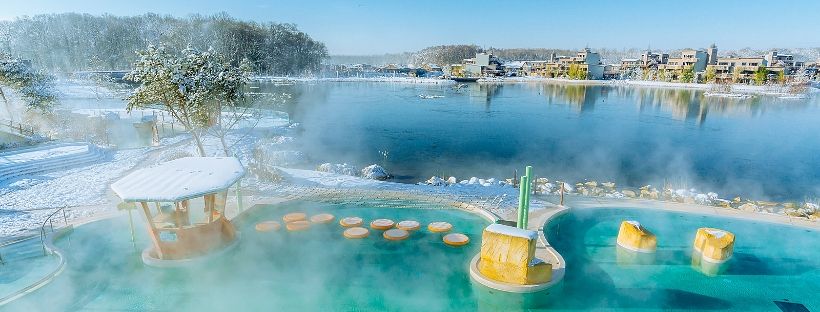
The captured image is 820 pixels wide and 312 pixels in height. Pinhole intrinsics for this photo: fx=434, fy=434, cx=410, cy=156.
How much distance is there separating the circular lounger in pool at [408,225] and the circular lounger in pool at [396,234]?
0.93 ft

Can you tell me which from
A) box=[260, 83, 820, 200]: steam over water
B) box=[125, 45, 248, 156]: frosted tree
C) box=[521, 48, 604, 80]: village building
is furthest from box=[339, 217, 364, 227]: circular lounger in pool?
box=[521, 48, 604, 80]: village building

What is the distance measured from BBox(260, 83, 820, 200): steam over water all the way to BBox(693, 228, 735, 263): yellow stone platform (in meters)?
13.6

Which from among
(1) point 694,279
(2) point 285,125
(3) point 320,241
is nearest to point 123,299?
(3) point 320,241

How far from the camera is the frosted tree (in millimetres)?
16125

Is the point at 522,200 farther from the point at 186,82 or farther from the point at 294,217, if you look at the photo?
the point at 186,82

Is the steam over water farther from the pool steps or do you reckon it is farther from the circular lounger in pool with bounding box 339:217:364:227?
the pool steps

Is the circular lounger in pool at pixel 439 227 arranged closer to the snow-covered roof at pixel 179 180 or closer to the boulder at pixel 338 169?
the snow-covered roof at pixel 179 180

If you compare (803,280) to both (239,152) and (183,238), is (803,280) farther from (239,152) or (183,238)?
(239,152)

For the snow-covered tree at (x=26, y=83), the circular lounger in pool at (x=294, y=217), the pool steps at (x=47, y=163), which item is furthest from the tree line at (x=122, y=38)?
the circular lounger in pool at (x=294, y=217)

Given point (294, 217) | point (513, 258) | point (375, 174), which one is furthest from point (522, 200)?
point (375, 174)

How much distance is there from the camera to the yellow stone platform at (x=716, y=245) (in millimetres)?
12062

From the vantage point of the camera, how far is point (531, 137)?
130 ft

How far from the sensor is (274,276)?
11430 mm

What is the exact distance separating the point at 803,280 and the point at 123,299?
17.3m
